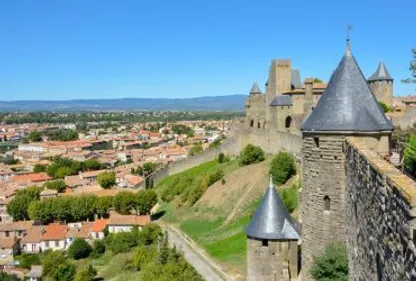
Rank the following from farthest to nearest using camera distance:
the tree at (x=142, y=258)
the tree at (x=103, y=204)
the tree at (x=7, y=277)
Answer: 1. the tree at (x=103, y=204)
2. the tree at (x=7, y=277)
3. the tree at (x=142, y=258)

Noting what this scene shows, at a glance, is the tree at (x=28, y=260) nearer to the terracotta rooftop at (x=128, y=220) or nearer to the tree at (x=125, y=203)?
the terracotta rooftop at (x=128, y=220)

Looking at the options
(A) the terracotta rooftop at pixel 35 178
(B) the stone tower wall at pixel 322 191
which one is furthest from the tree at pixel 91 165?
(B) the stone tower wall at pixel 322 191

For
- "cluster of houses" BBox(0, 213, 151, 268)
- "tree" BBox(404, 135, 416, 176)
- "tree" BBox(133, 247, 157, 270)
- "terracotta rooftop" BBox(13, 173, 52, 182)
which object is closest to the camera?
"tree" BBox(404, 135, 416, 176)

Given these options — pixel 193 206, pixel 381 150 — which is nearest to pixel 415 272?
pixel 381 150

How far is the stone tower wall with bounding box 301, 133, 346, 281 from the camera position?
32.9 ft

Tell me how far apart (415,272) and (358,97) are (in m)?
6.91

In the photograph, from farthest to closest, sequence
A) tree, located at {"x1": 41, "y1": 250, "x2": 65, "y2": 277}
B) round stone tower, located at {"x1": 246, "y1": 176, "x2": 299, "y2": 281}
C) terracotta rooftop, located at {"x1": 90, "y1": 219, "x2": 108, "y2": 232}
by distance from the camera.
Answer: terracotta rooftop, located at {"x1": 90, "y1": 219, "x2": 108, "y2": 232} < tree, located at {"x1": 41, "y1": 250, "x2": 65, "y2": 277} < round stone tower, located at {"x1": 246, "y1": 176, "x2": 299, "y2": 281}

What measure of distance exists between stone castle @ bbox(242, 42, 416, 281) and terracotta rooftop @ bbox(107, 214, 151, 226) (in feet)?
115

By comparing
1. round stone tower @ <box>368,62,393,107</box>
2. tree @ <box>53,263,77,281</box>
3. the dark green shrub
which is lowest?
tree @ <box>53,263,77,281</box>

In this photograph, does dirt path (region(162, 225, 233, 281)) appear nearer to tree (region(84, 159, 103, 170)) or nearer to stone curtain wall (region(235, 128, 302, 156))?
stone curtain wall (region(235, 128, 302, 156))

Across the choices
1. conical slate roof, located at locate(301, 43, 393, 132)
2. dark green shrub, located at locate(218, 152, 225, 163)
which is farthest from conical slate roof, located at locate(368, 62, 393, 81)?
conical slate roof, located at locate(301, 43, 393, 132)

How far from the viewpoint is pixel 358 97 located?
10.5 m

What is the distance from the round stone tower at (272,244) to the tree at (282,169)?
17954mm

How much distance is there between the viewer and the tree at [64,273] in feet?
135
